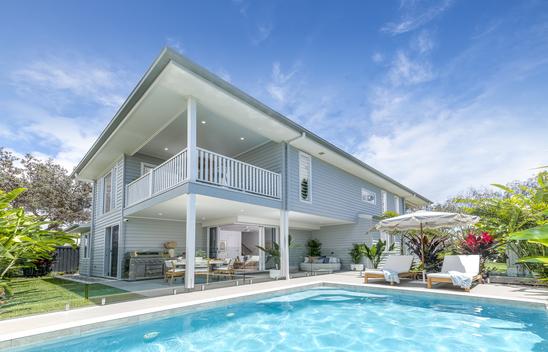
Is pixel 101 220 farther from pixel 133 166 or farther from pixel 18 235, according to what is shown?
pixel 18 235

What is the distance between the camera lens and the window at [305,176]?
13.1 m

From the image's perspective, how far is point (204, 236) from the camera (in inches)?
590

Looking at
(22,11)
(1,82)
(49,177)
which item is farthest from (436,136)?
(49,177)

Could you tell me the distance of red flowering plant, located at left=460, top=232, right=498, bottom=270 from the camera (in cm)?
1028

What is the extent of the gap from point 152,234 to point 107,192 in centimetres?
417

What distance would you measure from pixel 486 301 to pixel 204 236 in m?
11.0

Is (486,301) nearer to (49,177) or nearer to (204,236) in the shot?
(204,236)

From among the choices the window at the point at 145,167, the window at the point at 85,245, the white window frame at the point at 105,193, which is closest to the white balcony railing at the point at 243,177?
the window at the point at 145,167

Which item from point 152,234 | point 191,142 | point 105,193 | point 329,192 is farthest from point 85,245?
point 329,192

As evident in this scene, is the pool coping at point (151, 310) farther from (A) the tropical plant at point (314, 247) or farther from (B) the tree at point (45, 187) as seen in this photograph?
(B) the tree at point (45, 187)

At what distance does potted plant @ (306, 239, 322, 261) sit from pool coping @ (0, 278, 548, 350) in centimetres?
724

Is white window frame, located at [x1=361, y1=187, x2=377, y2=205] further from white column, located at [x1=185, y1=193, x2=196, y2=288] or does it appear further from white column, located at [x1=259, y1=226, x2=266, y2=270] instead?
white column, located at [x1=185, y1=193, x2=196, y2=288]

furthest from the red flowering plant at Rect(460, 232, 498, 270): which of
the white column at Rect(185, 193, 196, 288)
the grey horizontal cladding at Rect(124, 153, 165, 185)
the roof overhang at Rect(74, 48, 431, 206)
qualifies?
the grey horizontal cladding at Rect(124, 153, 165, 185)

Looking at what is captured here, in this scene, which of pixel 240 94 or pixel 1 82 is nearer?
pixel 240 94
